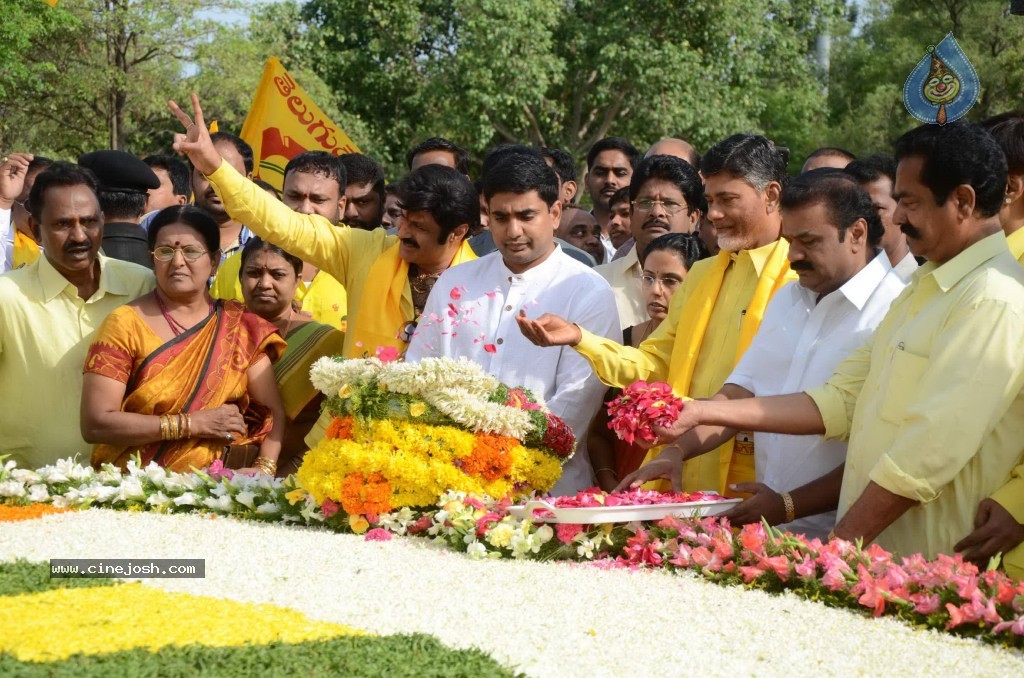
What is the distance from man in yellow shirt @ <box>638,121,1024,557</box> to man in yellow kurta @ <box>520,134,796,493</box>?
2.88 feet

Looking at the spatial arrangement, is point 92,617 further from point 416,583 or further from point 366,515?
point 366,515

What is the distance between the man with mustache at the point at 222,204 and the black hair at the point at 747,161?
9.87 ft

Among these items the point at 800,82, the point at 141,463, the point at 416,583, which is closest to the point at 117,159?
the point at 141,463

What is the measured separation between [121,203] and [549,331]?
3.76 metres

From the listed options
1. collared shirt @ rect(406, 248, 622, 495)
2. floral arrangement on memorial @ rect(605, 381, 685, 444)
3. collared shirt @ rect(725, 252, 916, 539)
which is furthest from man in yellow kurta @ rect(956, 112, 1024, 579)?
collared shirt @ rect(406, 248, 622, 495)

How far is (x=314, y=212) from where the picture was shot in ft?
21.7

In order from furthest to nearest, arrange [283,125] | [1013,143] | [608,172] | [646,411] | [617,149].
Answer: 1. [283,125]
2. [617,149]
3. [608,172]
4. [1013,143]
5. [646,411]

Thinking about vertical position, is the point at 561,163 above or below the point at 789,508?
above

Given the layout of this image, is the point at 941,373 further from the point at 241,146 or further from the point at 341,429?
the point at 241,146

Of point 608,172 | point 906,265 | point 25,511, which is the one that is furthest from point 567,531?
point 608,172

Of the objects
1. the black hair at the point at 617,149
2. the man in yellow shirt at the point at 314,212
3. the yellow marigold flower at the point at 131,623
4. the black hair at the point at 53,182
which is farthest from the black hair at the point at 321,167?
the yellow marigold flower at the point at 131,623

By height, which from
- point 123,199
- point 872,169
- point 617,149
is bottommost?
point 123,199

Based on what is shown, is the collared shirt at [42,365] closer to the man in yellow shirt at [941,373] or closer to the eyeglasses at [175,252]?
the eyeglasses at [175,252]

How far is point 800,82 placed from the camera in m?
31.2
